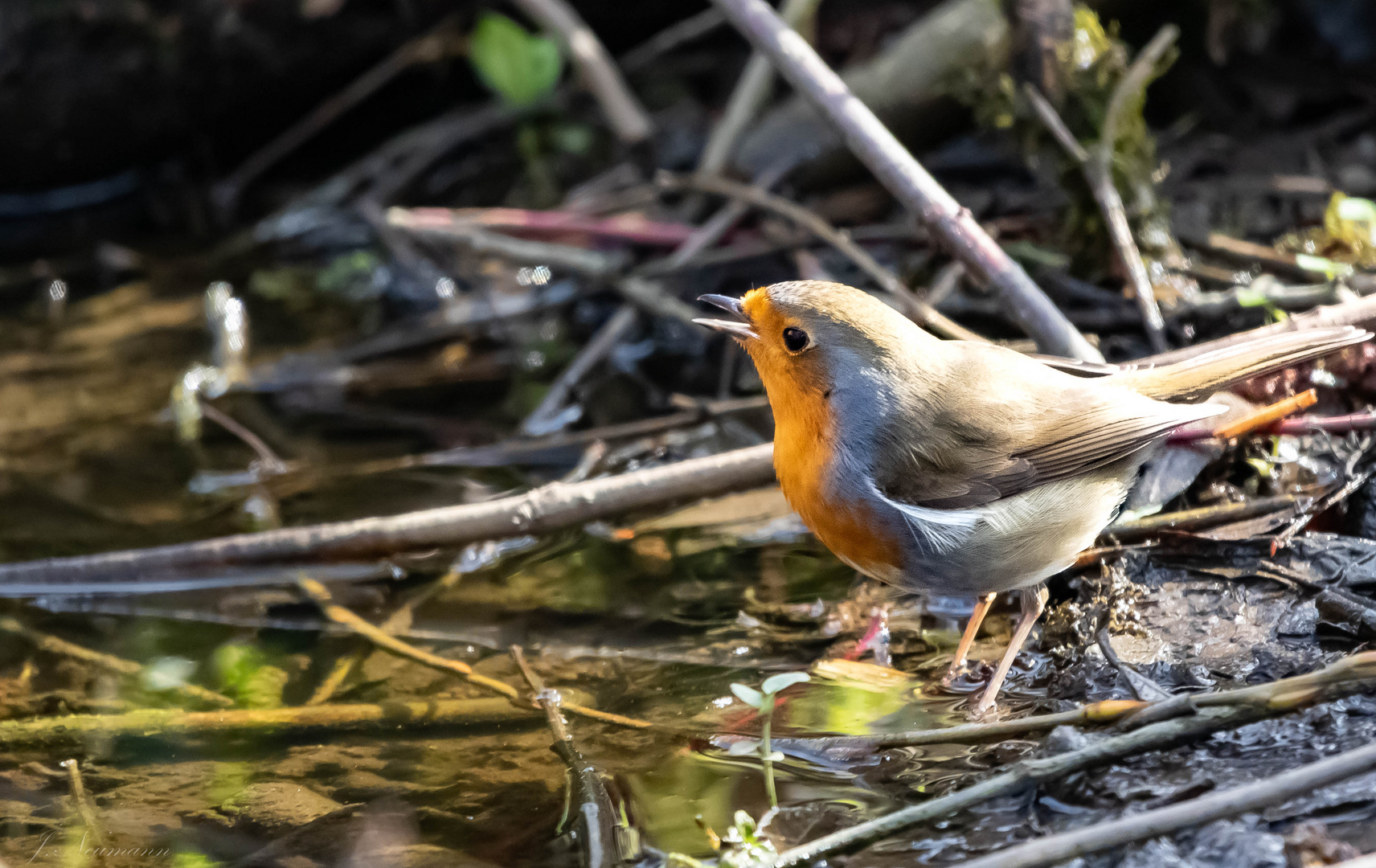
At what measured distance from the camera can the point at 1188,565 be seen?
3.40 m

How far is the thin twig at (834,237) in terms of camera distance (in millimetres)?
4266

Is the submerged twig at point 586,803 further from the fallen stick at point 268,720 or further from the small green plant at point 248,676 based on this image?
the small green plant at point 248,676

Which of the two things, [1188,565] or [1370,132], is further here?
[1370,132]

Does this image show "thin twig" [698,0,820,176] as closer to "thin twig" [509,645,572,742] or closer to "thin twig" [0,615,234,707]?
"thin twig" [509,645,572,742]

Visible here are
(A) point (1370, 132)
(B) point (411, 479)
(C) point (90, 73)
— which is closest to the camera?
(B) point (411, 479)

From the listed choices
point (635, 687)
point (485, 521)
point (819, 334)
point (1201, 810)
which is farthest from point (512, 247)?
point (1201, 810)

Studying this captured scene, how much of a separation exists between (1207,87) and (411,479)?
4308 millimetres

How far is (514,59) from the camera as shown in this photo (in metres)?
6.48

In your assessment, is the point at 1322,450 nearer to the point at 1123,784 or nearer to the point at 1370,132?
the point at 1123,784

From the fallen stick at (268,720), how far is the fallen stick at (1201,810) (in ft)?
4.94

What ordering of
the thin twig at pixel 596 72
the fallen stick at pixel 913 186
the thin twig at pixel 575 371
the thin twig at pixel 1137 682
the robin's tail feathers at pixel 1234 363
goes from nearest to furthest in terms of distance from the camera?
the thin twig at pixel 1137 682, the robin's tail feathers at pixel 1234 363, the fallen stick at pixel 913 186, the thin twig at pixel 575 371, the thin twig at pixel 596 72

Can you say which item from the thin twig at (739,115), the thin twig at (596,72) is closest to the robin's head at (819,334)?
the thin twig at (739,115)

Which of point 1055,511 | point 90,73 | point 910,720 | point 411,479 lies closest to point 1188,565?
point 1055,511

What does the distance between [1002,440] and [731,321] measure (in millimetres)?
850
